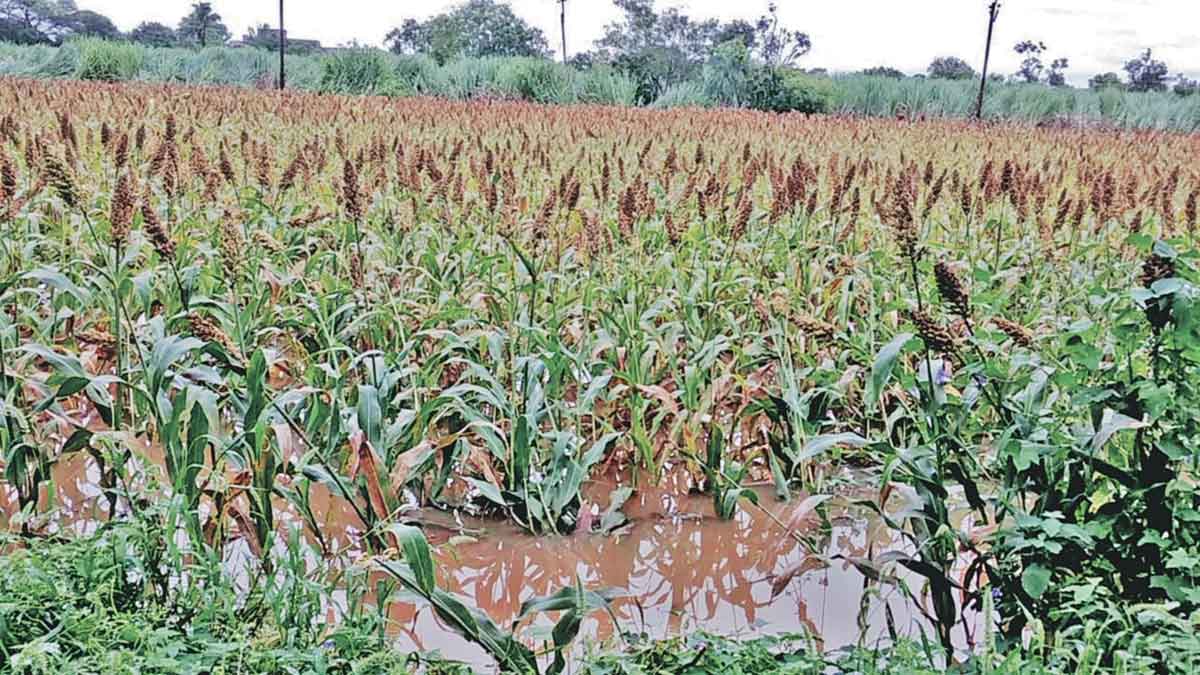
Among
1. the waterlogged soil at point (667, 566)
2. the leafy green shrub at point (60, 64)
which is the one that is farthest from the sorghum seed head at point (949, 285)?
the leafy green shrub at point (60, 64)

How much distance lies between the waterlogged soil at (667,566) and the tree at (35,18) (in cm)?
5343

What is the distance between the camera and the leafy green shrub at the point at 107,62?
19.4 m

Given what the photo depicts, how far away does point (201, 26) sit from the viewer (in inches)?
2159

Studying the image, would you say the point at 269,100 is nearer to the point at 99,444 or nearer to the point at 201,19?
the point at 99,444

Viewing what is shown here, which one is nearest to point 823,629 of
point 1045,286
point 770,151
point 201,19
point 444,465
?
point 444,465

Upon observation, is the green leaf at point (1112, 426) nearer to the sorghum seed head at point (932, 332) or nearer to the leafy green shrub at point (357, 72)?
the sorghum seed head at point (932, 332)

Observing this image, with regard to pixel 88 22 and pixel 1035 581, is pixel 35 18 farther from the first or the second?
pixel 1035 581

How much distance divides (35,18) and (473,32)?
21816mm

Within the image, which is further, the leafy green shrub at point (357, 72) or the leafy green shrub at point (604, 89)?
the leafy green shrub at point (357, 72)

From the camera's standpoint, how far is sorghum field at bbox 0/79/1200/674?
2283mm

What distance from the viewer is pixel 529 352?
3.67 metres

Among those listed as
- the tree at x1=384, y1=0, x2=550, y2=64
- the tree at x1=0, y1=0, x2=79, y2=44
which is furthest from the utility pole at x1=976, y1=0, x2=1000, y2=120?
the tree at x1=0, y1=0, x2=79, y2=44

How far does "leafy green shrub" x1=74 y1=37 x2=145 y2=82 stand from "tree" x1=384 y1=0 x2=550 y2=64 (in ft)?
118

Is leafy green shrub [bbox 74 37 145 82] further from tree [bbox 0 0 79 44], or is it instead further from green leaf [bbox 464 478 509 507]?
tree [bbox 0 0 79 44]
